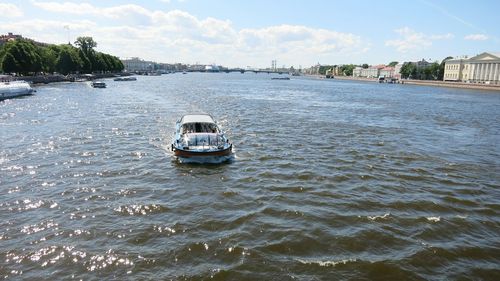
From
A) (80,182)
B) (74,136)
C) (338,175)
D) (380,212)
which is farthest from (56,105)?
(380,212)

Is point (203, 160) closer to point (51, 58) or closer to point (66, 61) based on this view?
point (51, 58)

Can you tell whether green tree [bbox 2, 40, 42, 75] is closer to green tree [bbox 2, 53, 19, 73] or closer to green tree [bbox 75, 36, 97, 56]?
green tree [bbox 2, 53, 19, 73]

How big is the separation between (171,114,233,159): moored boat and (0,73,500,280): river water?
88 cm

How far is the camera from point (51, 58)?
12500 centimetres

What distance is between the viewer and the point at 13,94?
68.2 m

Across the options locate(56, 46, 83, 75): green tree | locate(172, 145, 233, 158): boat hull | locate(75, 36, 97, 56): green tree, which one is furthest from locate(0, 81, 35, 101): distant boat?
locate(75, 36, 97, 56): green tree

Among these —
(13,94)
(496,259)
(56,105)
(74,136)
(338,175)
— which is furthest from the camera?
(13,94)

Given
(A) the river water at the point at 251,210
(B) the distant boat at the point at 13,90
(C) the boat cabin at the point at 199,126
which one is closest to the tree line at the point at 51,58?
(B) the distant boat at the point at 13,90

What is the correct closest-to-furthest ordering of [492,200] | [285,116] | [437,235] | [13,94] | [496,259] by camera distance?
1. [496,259]
2. [437,235]
3. [492,200]
4. [285,116]
5. [13,94]

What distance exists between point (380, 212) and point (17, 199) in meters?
16.3

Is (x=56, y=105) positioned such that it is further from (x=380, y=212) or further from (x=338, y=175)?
(x=380, y=212)

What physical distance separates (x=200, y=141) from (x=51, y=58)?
395ft

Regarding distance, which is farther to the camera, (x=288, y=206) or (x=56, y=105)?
(x=56, y=105)

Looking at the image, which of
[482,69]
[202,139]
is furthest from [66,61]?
[482,69]
